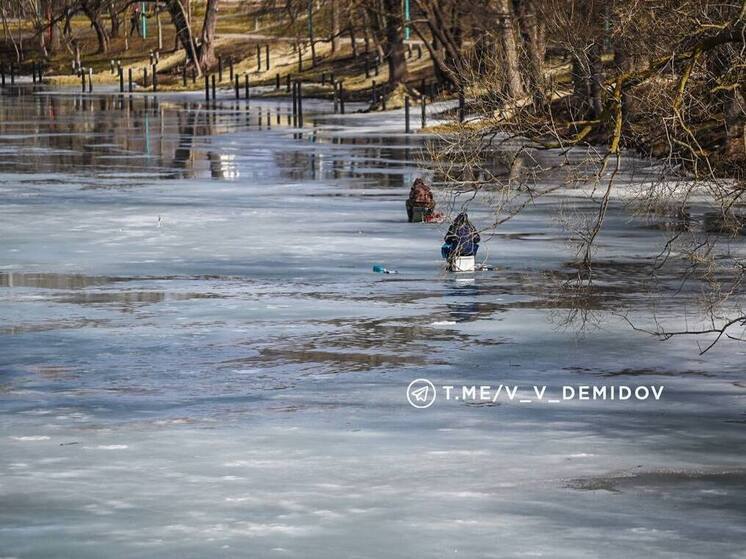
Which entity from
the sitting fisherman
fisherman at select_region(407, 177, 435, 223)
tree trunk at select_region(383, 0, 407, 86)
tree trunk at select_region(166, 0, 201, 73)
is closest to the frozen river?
the sitting fisherman

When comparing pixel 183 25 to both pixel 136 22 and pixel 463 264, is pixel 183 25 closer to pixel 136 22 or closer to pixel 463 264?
pixel 136 22

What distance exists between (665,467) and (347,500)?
214 centimetres

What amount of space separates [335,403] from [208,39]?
244 ft

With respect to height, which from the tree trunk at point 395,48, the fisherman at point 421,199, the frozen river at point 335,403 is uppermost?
the tree trunk at point 395,48

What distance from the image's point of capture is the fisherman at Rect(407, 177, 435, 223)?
934 inches

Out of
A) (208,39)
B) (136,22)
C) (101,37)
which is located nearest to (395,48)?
(208,39)

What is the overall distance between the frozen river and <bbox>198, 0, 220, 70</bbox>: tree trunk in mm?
59480

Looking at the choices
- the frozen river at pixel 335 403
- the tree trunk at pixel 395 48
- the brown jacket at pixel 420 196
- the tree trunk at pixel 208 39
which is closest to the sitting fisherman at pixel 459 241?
the frozen river at pixel 335 403

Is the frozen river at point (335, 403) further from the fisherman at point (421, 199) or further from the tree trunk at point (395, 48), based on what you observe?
the tree trunk at point (395, 48)

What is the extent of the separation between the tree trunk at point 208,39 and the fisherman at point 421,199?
60806 mm

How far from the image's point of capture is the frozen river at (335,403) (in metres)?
8.98

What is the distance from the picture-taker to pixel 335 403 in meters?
12.3

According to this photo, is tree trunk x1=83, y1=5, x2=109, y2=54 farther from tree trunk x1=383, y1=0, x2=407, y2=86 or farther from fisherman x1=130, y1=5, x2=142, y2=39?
tree trunk x1=383, y1=0, x2=407, y2=86

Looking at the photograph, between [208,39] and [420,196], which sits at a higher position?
[208,39]
